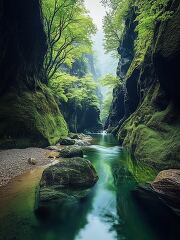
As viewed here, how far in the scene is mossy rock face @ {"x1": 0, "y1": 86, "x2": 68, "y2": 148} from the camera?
15362 mm

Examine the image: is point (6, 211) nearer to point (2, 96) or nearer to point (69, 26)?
point (2, 96)

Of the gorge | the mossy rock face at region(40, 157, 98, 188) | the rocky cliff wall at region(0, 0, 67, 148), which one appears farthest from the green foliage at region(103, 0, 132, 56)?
the mossy rock face at region(40, 157, 98, 188)

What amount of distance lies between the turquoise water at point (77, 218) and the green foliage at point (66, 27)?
59.1ft

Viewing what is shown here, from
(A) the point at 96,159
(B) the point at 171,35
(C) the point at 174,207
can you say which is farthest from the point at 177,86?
(C) the point at 174,207

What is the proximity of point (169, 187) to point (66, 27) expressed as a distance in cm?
2062

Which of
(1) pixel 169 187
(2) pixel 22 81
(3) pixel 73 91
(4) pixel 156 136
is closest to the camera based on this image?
(1) pixel 169 187

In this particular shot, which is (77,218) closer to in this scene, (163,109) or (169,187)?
(169,187)

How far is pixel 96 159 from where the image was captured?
49.2 feet

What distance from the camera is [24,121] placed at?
54.1 feet

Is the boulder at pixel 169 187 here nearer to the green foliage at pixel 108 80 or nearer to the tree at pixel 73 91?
the tree at pixel 73 91

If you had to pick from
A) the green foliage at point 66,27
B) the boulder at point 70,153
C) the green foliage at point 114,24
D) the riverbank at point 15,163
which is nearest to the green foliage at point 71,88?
the green foliage at point 66,27

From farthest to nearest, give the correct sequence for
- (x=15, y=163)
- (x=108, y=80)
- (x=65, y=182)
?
(x=108, y=80)
(x=15, y=163)
(x=65, y=182)

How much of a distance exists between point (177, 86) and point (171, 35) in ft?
9.26

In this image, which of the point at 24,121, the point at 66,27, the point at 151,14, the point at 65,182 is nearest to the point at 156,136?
the point at 151,14
